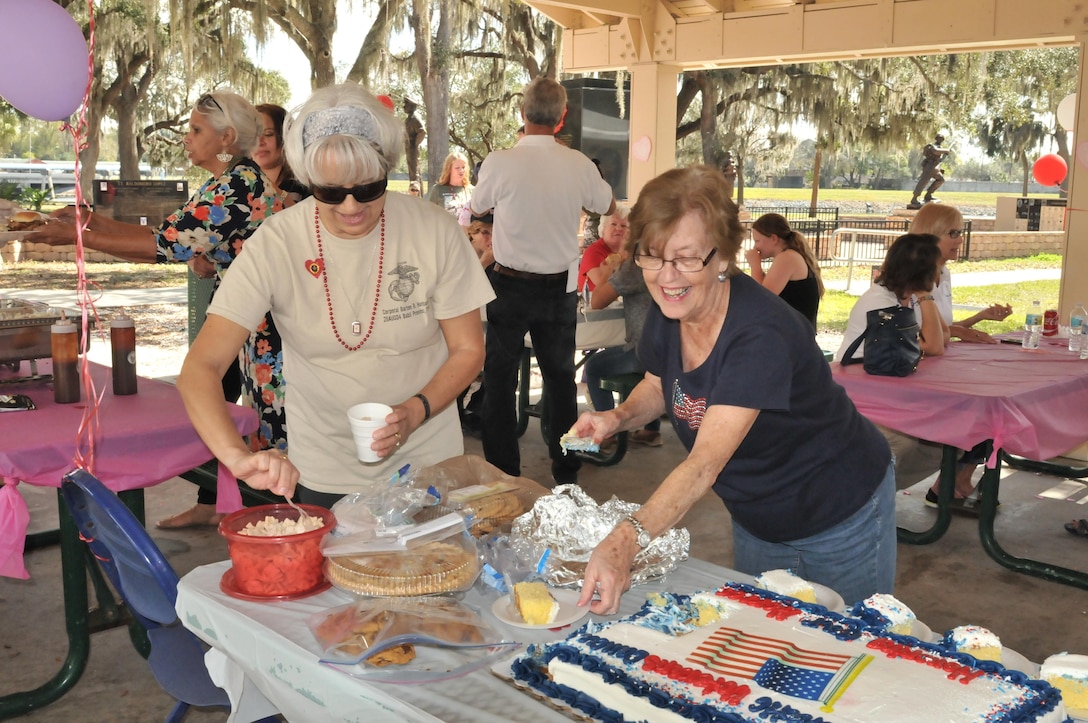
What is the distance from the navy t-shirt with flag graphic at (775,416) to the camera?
187 cm

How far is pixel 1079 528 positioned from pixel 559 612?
13.3 ft

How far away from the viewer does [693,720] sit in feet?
4.30

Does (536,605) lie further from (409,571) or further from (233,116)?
(233,116)

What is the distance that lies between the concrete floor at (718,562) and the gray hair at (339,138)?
1.78 m

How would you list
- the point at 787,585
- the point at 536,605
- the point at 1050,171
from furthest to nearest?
A: the point at 1050,171, the point at 787,585, the point at 536,605

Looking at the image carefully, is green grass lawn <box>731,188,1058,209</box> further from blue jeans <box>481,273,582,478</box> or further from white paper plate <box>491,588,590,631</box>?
white paper plate <box>491,588,590,631</box>

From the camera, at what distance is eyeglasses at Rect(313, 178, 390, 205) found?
6.79 ft

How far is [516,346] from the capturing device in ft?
16.3

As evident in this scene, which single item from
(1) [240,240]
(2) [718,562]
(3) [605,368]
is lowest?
(2) [718,562]

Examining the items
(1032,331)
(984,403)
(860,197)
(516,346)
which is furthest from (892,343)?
(860,197)

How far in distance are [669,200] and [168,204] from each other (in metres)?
13.2

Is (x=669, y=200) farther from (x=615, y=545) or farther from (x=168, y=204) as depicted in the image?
(x=168, y=204)

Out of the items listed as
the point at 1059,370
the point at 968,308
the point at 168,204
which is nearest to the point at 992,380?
the point at 1059,370

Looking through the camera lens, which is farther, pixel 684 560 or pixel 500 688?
pixel 684 560
